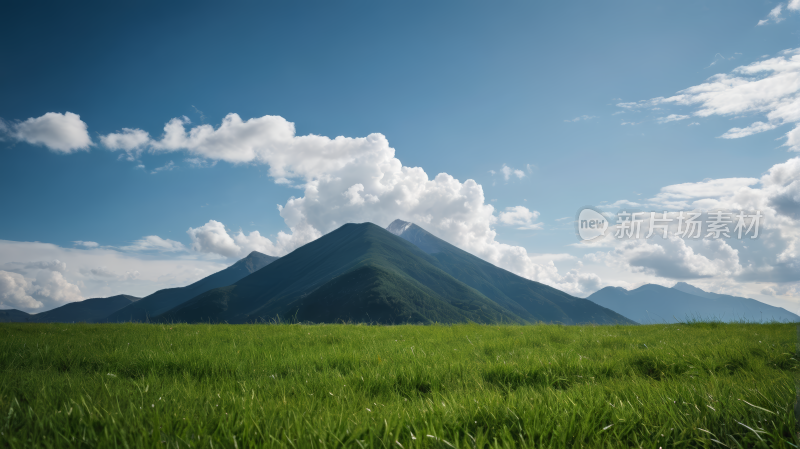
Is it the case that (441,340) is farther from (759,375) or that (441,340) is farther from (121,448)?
(121,448)

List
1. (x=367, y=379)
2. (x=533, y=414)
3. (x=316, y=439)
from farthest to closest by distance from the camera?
(x=367, y=379) → (x=533, y=414) → (x=316, y=439)

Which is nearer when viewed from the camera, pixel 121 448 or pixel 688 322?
pixel 121 448

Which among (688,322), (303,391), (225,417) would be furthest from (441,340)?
(688,322)

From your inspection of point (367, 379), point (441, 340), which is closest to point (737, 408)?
point (367, 379)

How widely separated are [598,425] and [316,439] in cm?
244

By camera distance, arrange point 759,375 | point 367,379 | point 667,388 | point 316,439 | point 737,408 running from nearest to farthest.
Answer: point 316,439 → point 737,408 → point 667,388 → point 367,379 → point 759,375

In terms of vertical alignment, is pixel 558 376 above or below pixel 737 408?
below

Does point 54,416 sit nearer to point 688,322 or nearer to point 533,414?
point 533,414

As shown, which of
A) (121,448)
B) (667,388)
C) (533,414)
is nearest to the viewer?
(121,448)

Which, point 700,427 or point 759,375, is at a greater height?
point 700,427

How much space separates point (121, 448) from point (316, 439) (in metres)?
1.33

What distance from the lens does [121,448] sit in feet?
8.00

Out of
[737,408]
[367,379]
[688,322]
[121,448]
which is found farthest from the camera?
[688,322]

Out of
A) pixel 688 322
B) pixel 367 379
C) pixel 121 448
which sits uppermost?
pixel 121 448
